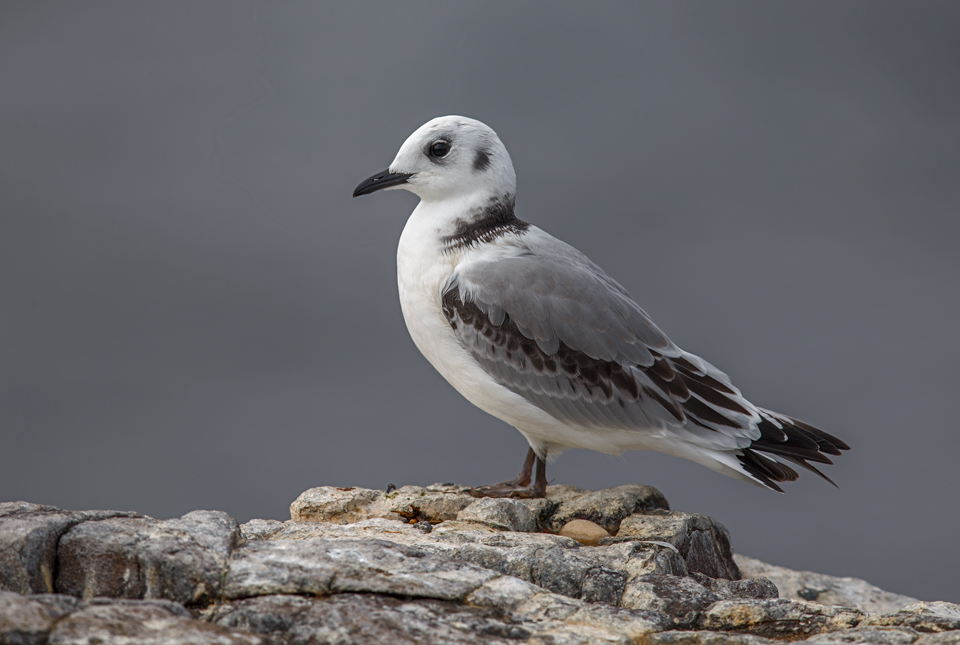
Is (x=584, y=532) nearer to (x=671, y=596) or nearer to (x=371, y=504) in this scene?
(x=671, y=596)

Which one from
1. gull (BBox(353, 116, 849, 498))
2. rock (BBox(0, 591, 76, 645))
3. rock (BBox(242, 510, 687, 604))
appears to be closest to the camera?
rock (BBox(0, 591, 76, 645))

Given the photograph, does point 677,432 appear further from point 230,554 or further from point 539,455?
point 230,554

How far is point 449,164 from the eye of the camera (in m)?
5.55

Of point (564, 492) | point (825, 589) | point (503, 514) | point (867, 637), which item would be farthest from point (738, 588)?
point (825, 589)

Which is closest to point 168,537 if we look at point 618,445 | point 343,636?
point 343,636

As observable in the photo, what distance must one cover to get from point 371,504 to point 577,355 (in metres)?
1.66

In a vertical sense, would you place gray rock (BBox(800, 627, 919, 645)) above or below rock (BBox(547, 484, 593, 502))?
above

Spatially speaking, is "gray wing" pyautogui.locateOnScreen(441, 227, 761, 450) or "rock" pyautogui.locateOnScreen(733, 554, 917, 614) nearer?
"gray wing" pyautogui.locateOnScreen(441, 227, 761, 450)

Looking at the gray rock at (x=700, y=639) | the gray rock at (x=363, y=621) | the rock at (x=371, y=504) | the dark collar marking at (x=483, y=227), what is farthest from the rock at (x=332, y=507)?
the gray rock at (x=700, y=639)

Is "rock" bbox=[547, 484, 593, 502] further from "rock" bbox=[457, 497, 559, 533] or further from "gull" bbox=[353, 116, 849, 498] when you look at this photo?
"rock" bbox=[457, 497, 559, 533]

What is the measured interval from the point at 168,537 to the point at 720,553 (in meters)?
3.47

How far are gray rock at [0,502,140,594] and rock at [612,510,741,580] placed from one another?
293cm

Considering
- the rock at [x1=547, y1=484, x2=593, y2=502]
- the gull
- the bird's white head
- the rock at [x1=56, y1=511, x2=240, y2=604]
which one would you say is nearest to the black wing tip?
the gull

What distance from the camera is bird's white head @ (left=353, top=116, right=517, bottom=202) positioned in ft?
18.1
